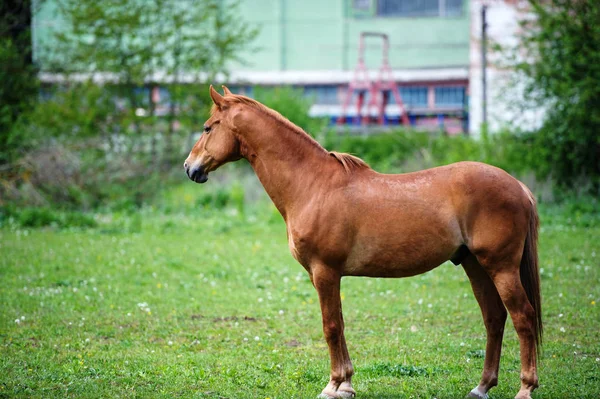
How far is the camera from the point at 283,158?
605 centimetres

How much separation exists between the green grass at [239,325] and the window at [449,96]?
24.7m

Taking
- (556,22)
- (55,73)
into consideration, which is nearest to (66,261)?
(55,73)

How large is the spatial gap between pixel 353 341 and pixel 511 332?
1.85m

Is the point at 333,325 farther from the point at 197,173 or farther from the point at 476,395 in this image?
the point at 197,173

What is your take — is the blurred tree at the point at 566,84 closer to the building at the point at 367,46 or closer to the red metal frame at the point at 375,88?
the red metal frame at the point at 375,88

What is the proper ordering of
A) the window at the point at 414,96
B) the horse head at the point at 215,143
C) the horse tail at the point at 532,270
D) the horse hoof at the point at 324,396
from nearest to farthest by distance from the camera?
the horse hoof at the point at 324,396 → the horse tail at the point at 532,270 → the horse head at the point at 215,143 → the window at the point at 414,96

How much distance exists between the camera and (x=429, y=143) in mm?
22641

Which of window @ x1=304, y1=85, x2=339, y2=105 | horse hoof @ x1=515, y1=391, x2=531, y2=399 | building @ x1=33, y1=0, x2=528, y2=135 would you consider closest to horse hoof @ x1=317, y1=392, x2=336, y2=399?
horse hoof @ x1=515, y1=391, x2=531, y2=399

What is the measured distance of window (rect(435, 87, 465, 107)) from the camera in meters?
37.7

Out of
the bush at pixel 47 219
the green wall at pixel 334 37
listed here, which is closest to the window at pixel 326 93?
the green wall at pixel 334 37

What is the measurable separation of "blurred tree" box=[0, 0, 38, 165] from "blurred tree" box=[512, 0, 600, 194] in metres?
13.9

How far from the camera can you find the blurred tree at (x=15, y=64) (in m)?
19.6

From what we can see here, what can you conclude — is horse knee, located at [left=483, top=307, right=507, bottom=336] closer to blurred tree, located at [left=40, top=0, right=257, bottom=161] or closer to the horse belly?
the horse belly

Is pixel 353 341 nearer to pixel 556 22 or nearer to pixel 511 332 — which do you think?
pixel 511 332
